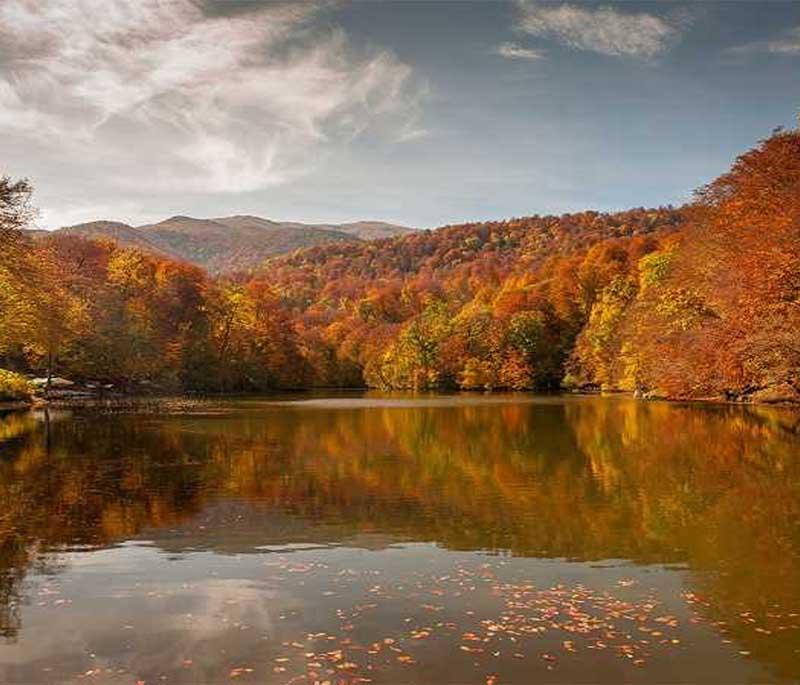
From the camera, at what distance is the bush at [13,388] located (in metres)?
50.7

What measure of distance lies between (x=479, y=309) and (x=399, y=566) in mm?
88744

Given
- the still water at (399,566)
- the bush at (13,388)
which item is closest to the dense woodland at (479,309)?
the bush at (13,388)

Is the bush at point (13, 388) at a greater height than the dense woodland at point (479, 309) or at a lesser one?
lesser

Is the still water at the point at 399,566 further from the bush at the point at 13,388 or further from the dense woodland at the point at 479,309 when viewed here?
the bush at the point at 13,388

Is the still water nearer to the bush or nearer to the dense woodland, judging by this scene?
the dense woodland

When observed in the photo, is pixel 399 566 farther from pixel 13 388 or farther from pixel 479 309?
pixel 479 309

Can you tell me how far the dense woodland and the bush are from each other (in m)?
2.25

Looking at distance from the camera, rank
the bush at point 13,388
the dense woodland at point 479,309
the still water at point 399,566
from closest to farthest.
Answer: the still water at point 399,566
the dense woodland at point 479,309
the bush at point 13,388

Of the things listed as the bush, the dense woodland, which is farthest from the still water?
the bush

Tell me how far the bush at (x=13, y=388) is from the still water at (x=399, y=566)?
86.6ft

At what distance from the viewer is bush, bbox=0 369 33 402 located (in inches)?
1996

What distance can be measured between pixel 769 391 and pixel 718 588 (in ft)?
143

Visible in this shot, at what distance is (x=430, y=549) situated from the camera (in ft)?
44.4

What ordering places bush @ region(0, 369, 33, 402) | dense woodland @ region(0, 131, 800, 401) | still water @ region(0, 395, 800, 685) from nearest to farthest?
still water @ region(0, 395, 800, 685), dense woodland @ region(0, 131, 800, 401), bush @ region(0, 369, 33, 402)
